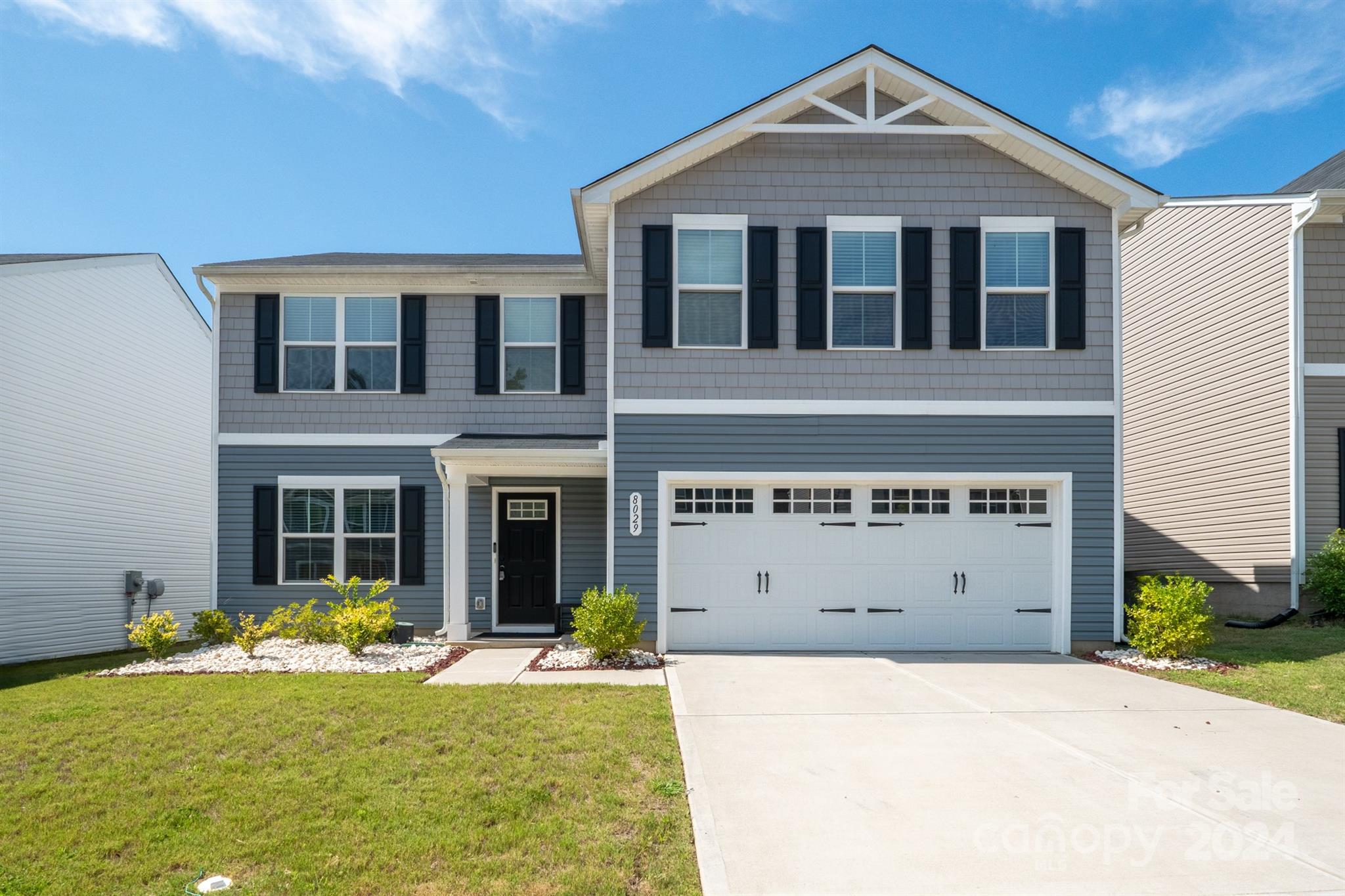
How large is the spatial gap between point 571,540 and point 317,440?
148 inches

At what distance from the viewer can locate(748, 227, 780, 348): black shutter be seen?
1009 cm

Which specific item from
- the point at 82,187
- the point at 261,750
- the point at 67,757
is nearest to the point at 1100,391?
the point at 261,750

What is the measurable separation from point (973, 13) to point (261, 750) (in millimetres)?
12924

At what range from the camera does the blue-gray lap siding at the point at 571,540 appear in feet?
38.4

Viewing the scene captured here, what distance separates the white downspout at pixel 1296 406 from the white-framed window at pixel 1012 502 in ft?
14.0

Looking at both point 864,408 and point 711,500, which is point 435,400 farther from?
point 864,408

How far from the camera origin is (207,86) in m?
12.8

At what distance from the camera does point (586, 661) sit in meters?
9.20

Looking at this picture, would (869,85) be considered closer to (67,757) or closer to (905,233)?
(905,233)

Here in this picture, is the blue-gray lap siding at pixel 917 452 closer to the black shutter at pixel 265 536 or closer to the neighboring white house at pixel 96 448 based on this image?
the black shutter at pixel 265 536

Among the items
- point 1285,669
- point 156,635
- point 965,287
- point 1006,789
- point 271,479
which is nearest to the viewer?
point 1006,789

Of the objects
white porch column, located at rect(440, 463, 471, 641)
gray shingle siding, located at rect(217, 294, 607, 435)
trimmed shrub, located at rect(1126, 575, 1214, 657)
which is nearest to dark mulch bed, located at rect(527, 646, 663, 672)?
white porch column, located at rect(440, 463, 471, 641)

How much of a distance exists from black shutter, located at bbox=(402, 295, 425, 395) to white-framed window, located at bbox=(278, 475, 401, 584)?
51.4 inches

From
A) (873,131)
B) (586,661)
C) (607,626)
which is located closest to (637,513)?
(607,626)
